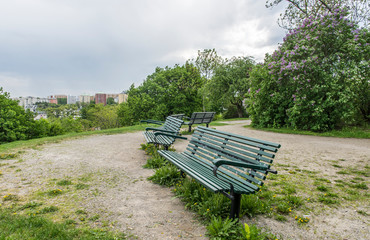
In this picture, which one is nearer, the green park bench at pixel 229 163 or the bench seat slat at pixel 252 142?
the green park bench at pixel 229 163

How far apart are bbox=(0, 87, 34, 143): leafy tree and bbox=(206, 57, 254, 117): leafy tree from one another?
19762mm

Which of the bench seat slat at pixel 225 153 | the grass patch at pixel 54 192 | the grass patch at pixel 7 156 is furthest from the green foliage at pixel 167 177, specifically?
the grass patch at pixel 7 156

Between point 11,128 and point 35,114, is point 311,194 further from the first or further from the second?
A: point 35,114

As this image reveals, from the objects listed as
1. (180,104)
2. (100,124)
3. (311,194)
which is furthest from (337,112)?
(100,124)

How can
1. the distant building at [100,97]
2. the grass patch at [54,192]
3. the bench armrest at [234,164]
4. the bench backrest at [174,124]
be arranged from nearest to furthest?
the bench armrest at [234,164] < the grass patch at [54,192] < the bench backrest at [174,124] < the distant building at [100,97]

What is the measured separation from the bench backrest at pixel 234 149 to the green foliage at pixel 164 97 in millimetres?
18494

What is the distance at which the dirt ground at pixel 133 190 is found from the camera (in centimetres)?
243

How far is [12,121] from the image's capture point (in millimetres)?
8641

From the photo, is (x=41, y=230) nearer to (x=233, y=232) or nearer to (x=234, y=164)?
(x=233, y=232)

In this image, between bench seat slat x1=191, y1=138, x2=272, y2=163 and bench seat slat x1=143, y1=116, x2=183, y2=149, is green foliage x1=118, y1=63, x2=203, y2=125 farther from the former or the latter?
bench seat slat x1=191, y1=138, x2=272, y2=163

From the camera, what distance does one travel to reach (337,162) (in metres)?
5.49

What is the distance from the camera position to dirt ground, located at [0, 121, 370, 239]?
243 cm

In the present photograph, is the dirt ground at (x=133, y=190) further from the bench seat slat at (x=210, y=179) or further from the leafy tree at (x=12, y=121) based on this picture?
the leafy tree at (x=12, y=121)

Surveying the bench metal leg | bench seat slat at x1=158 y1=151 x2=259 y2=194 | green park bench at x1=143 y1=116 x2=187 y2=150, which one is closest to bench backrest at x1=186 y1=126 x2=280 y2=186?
bench seat slat at x1=158 y1=151 x2=259 y2=194
